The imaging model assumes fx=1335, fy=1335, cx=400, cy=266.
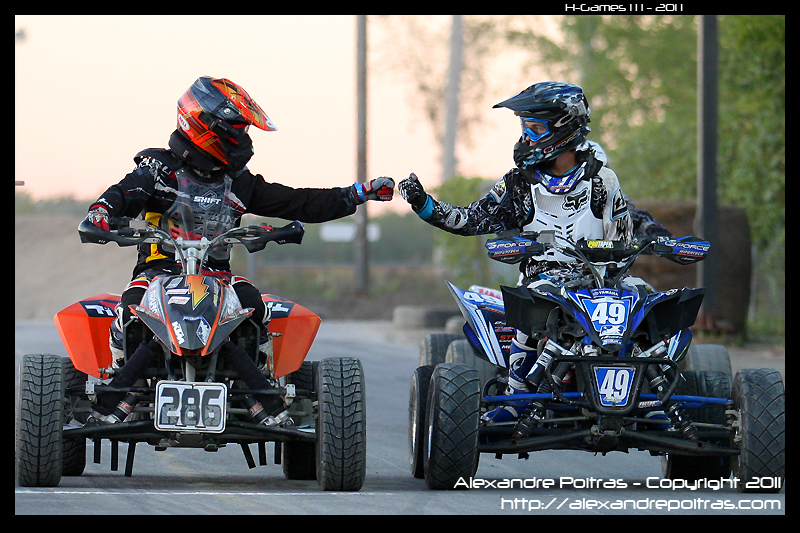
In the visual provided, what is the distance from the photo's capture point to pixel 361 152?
29.3 m

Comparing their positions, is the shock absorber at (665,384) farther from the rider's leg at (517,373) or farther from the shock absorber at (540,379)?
the rider's leg at (517,373)

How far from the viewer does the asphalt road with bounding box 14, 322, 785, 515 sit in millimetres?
6523

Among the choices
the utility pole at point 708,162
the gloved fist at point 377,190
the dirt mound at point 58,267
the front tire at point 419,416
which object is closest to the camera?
the gloved fist at point 377,190

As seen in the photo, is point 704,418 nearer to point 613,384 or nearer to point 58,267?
point 613,384

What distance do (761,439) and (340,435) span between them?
2.41 meters

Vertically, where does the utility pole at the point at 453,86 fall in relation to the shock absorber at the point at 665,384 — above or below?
above

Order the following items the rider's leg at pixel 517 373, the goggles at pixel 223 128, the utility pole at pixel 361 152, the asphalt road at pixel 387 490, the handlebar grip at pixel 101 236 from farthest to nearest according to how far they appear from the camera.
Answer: the utility pole at pixel 361 152
the rider's leg at pixel 517 373
the goggles at pixel 223 128
the handlebar grip at pixel 101 236
the asphalt road at pixel 387 490

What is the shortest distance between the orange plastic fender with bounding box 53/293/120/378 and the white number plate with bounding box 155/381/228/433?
0.85m

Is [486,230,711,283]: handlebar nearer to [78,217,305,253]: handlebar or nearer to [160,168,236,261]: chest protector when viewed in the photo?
[78,217,305,253]: handlebar

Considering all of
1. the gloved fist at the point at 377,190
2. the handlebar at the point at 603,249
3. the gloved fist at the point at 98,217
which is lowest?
the handlebar at the point at 603,249

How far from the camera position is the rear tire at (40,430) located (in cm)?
715

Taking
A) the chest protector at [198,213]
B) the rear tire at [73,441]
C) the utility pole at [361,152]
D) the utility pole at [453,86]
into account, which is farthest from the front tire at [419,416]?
the utility pole at [453,86]

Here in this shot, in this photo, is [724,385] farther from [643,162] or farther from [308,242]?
[308,242]
